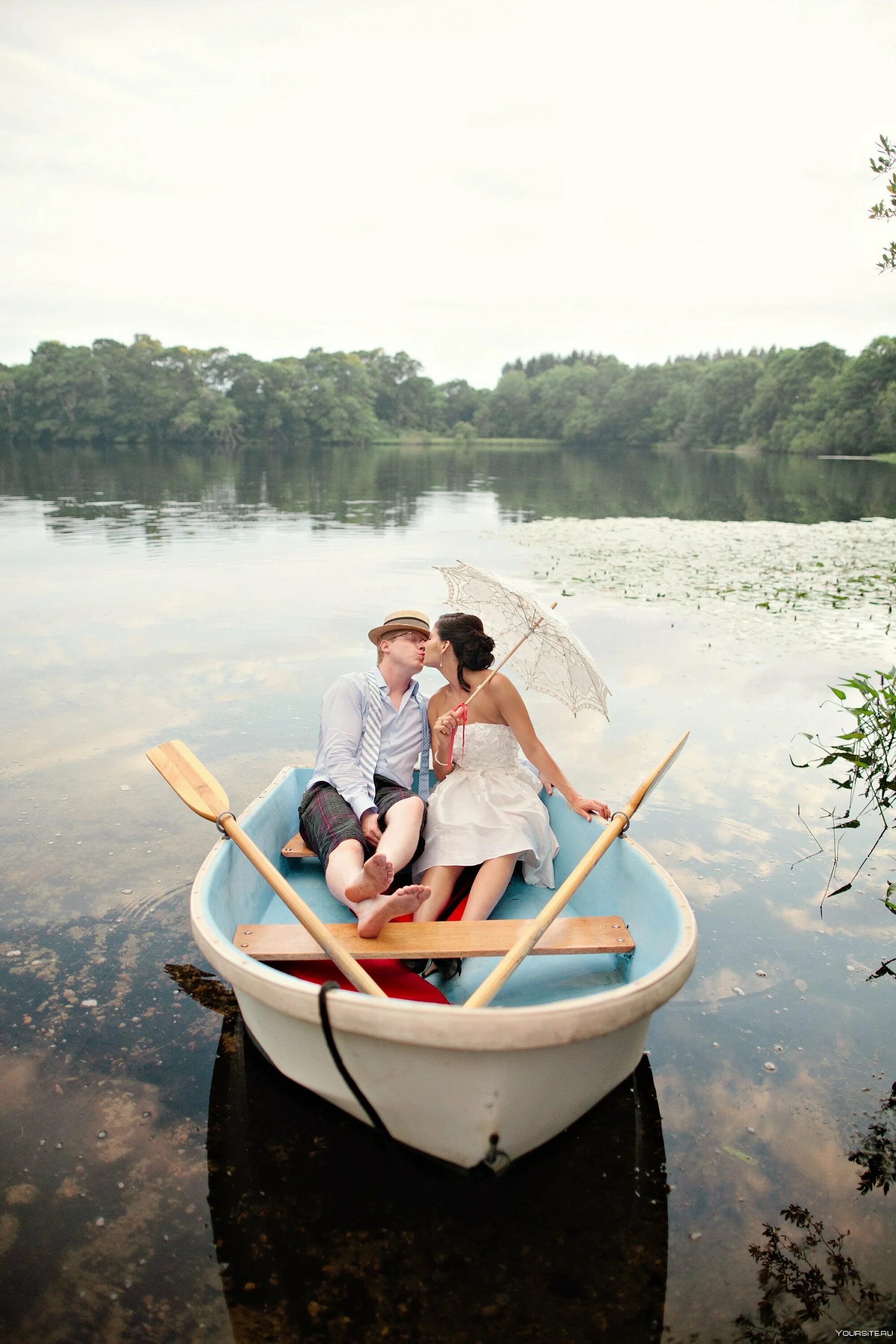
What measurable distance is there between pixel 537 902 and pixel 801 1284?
160cm

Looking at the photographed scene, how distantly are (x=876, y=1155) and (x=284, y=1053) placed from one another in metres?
1.89

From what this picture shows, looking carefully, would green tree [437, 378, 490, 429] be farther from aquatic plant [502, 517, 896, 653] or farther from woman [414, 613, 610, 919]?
woman [414, 613, 610, 919]

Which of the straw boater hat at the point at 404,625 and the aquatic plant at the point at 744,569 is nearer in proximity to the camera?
the straw boater hat at the point at 404,625

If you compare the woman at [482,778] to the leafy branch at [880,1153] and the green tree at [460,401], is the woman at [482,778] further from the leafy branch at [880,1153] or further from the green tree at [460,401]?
the green tree at [460,401]

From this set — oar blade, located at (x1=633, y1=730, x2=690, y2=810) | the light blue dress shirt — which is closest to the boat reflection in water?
oar blade, located at (x1=633, y1=730, x2=690, y2=810)

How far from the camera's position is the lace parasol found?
387 cm

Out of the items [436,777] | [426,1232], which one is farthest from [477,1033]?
[436,777]

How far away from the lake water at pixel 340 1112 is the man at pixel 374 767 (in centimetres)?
78

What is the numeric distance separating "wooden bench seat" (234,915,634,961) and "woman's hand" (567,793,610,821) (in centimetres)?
69

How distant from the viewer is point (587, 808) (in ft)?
12.6

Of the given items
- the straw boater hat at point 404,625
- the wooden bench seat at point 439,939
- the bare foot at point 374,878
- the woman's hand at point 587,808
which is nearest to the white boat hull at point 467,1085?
the wooden bench seat at point 439,939

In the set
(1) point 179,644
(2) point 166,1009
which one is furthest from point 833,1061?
(1) point 179,644

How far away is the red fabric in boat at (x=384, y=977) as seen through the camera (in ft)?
9.75

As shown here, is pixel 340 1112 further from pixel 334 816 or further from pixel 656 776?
pixel 656 776
